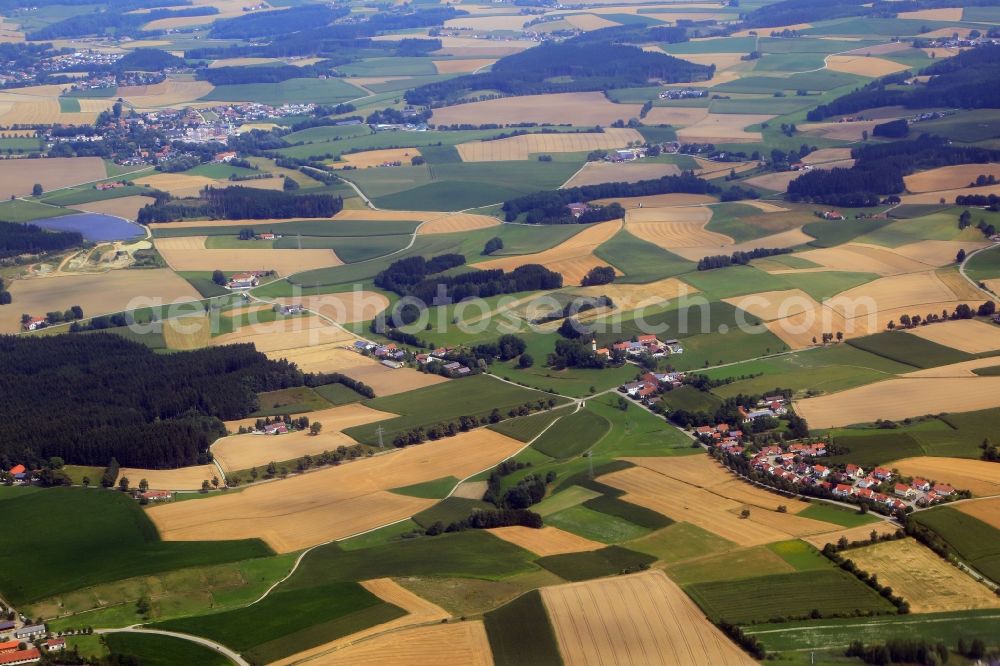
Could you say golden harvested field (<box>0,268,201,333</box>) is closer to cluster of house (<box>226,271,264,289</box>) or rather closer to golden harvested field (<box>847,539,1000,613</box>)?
cluster of house (<box>226,271,264,289</box>)

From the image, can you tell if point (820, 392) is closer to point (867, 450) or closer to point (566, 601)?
point (867, 450)

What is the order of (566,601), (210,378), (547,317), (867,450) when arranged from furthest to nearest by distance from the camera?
(547,317) < (210,378) < (867,450) < (566,601)

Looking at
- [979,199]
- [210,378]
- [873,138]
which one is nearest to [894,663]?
[210,378]

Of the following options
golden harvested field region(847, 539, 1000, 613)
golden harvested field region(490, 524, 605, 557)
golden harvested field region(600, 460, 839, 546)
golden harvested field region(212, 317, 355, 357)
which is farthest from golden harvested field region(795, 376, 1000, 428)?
golden harvested field region(212, 317, 355, 357)

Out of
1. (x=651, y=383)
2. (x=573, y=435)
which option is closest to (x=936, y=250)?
(x=651, y=383)

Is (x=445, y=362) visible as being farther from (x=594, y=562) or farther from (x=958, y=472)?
(x=958, y=472)

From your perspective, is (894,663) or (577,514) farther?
(577,514)
